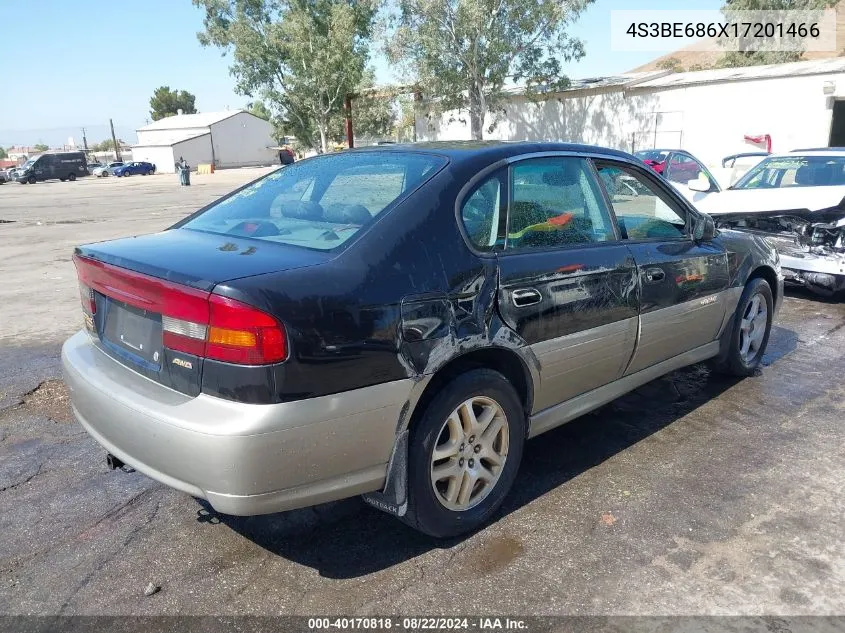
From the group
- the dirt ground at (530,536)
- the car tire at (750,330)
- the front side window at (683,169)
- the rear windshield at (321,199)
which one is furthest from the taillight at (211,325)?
the front side window at (683,169)

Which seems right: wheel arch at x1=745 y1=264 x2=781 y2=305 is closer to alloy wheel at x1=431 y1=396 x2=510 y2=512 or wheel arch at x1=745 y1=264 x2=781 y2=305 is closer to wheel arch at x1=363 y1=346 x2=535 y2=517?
wheel arch at x1=363 y1=346 x2=535 y2=517

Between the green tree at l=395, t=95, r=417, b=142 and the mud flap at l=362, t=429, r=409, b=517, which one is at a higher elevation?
the green tree at l=395, t=95, r=417, b=142

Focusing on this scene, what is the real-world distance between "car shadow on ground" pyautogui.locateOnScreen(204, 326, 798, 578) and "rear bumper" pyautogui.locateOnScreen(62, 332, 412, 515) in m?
0.45

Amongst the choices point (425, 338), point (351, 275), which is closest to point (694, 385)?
point (425, 338)

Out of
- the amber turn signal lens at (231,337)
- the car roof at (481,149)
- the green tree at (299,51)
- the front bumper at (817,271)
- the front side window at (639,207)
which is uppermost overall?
the green tree at (299,51)

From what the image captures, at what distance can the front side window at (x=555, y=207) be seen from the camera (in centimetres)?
315

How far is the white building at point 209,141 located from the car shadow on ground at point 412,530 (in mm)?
70588

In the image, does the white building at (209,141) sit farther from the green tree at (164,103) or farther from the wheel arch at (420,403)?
the wheel arch at (420,403)

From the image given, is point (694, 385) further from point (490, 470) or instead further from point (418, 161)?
point (418, 161)

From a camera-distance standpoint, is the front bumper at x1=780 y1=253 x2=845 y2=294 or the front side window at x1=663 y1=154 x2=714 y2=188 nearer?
the front bumper at x1=780 y1=253 x2=845 y2=294

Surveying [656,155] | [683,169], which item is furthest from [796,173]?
[656,155]

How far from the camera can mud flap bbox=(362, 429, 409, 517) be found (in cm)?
264

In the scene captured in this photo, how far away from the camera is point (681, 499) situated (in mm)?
3279

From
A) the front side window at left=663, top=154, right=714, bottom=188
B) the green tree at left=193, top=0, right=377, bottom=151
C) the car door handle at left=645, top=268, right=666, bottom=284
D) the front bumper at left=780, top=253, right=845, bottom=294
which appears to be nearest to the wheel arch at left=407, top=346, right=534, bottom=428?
the car door handle at left=645, top=268, right=666, bottom=284
